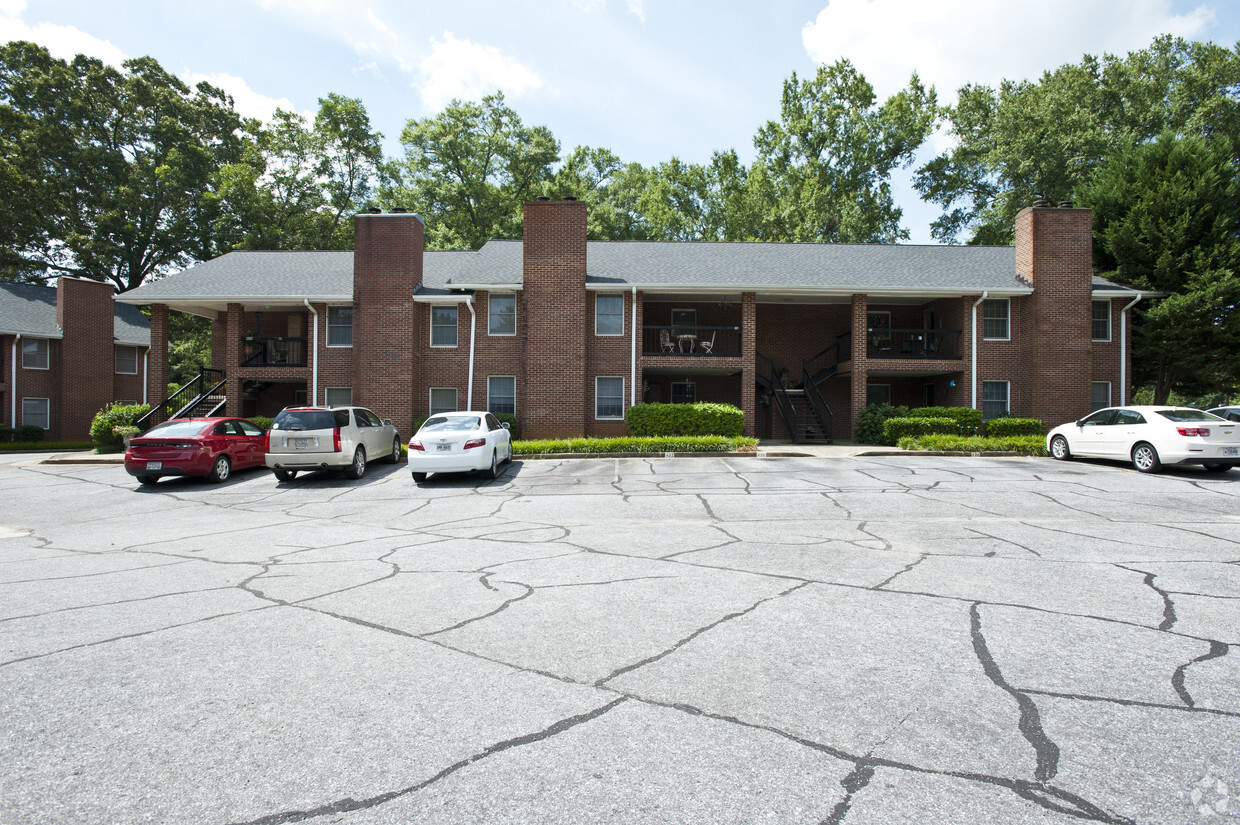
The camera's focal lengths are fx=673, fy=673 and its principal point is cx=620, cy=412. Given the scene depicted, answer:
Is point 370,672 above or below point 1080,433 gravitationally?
below

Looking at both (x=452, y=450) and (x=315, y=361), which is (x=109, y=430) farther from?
(x=452, y=450)

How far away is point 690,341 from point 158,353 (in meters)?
18.9

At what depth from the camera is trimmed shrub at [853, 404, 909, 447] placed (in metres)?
21.6

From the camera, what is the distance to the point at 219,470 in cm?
1496

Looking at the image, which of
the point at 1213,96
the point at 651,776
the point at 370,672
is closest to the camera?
the point at 651,776

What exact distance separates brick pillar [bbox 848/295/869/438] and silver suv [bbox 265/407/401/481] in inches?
619

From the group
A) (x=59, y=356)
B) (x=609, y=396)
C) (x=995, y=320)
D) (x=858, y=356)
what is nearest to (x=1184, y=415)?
(x=995, y=320)

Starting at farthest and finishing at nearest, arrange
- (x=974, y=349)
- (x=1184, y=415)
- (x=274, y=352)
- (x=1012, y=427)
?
(x=274, y=352) < (x=974, y=349) < (x=1012, y=427) < (x=1184, y=415)

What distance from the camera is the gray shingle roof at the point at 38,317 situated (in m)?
27.7

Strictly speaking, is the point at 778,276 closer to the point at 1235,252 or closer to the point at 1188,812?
the point at 1235,252

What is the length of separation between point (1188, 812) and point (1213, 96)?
42.4m

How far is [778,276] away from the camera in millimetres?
22656

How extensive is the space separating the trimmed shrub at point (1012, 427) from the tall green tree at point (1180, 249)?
20.6ft

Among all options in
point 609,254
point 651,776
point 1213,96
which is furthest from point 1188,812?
point 1213,96
